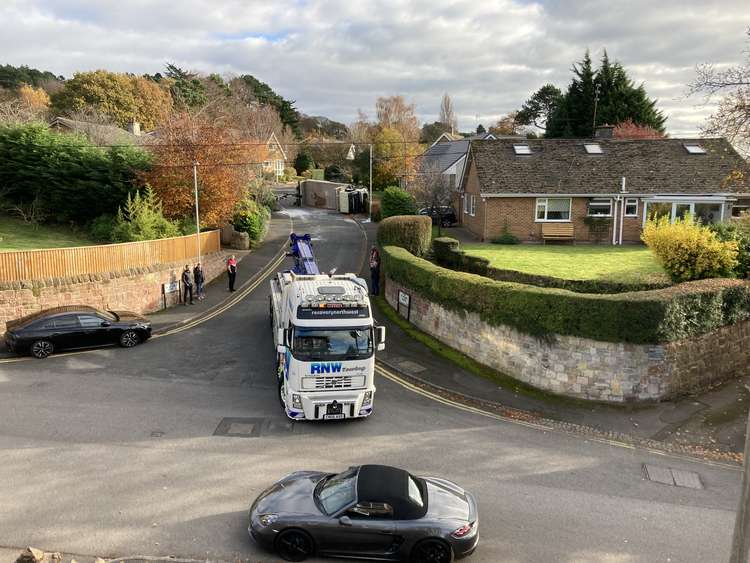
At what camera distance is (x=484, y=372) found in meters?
18.3

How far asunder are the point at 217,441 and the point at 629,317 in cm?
1140

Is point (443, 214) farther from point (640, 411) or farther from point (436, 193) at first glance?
point (640, 411)

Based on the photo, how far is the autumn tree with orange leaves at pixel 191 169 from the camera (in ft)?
95.0

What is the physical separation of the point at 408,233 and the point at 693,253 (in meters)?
11.9

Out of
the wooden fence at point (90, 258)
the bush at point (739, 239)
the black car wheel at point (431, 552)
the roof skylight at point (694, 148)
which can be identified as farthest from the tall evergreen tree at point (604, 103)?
the black car wheel at point (431, 552)

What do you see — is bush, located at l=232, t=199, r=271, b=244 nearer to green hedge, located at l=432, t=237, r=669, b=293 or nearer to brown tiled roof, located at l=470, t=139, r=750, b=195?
green hedge, located at l=432, t=237, r=669, b=293

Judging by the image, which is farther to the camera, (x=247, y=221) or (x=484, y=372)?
(x=247, y=221)

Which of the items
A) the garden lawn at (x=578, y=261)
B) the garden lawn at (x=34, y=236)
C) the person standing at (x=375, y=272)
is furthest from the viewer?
the person standing at (x=375, y=272)

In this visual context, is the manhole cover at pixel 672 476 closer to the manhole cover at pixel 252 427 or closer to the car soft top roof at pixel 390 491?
the car soft top roof at pixel 390 491

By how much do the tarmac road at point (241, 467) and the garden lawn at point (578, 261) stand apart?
966cm

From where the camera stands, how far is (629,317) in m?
15.8

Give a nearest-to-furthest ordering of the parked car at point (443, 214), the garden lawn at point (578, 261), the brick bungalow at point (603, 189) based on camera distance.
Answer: the garden lawn at point (578, 261), the brick bungalow at point (603, 189), the parked car at point (443, 214)

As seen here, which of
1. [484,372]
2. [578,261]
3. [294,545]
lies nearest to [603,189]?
[578,261]

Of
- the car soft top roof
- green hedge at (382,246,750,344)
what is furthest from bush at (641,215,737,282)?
the car soft top roof
